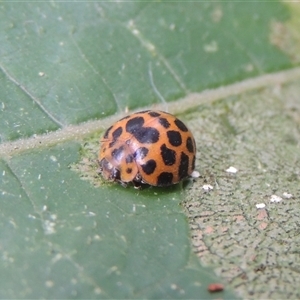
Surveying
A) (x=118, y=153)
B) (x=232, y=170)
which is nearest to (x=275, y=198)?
(x=232, y=170)

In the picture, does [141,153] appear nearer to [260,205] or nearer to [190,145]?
[190,145]

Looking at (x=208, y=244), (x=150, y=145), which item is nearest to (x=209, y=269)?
(x=208, y=244)

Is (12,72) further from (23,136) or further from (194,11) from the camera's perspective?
(194,11)

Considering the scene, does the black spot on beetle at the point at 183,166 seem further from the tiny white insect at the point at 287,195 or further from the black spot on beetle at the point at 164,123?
the tiny white insect at the point at 287,195

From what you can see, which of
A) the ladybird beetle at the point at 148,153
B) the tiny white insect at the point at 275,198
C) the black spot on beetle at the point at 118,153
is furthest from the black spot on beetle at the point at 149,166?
the tiny white insect at the point at 275,198

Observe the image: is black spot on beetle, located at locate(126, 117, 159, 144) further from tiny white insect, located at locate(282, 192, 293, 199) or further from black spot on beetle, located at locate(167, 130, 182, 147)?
tiny white insect, located at locate(282, 192, 293, 199)

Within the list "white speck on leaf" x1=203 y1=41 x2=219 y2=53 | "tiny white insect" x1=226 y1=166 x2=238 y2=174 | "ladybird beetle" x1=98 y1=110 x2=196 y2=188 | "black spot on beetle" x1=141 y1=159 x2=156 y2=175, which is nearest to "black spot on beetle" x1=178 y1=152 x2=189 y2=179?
"ladybird beetle" x1=98 y1=110 x2=196 y2=188
